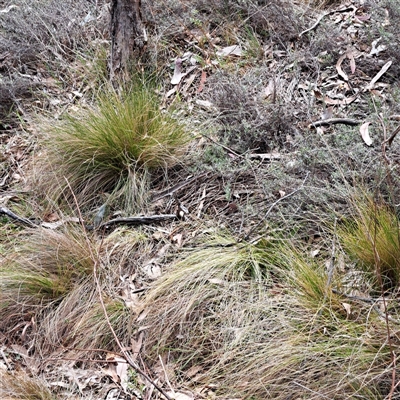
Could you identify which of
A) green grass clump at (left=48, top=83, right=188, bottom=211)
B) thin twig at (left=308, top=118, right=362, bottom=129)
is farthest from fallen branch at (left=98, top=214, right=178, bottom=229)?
thin twig at (left=308, top=118, right=362, bottom=129)

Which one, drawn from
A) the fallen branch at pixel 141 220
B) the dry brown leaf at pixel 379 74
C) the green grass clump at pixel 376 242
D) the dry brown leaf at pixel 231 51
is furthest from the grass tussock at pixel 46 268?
the dry brown leaf at pixel 379 74

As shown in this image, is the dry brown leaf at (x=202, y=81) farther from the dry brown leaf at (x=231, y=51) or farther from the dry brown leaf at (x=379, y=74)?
the dry brown leaf at (x=379, y=74)

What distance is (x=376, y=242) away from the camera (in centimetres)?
302

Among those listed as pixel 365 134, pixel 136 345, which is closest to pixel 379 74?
pixel 365 134

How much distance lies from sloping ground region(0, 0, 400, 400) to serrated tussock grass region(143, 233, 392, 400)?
0.03ft

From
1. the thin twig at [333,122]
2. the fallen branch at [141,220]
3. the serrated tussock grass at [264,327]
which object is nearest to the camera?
the serrated tussock grass at [264,327]

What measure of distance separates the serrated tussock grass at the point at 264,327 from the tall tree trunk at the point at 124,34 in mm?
1957

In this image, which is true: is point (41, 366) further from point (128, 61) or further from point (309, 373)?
point (128, 61)

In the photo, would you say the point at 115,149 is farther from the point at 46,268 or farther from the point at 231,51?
the point at 231,51

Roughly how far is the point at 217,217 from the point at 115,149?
0.85 meters

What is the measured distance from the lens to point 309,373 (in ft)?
8.79

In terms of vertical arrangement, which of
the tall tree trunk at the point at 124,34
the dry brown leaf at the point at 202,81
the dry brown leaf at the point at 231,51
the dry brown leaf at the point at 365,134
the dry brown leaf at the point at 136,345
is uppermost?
the tall tree trunk at the point at 124,34

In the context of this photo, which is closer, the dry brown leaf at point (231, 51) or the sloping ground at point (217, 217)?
the sloping ground at point (217, 217)

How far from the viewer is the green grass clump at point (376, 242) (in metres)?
2.98
